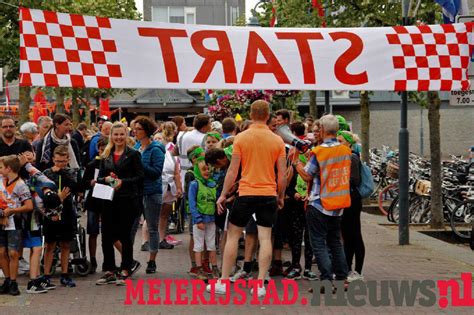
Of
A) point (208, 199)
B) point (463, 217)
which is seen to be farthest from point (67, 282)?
point (463, 217)

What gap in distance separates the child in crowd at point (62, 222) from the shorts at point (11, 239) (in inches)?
15.2

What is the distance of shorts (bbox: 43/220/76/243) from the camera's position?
9891 millimetres

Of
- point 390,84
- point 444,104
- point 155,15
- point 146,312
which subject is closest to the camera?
point 146,312

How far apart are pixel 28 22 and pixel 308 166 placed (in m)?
3.32

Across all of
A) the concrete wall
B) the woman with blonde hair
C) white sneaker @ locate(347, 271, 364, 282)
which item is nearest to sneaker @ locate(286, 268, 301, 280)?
white sneaker @ locate(347, 271, 364, 282)

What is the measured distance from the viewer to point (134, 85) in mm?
9672

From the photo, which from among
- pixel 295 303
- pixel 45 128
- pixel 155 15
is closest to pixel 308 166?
pixel 295 303

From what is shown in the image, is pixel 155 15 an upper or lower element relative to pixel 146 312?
upper

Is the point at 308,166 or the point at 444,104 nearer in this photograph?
the point at 308,166

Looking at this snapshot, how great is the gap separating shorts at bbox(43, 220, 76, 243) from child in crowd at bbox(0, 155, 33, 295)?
0.32 meters

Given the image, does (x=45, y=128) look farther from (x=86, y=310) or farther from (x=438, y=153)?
(x=438, y=153)

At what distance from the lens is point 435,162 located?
15.8m

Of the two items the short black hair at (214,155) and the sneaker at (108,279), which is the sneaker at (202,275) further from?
the short black hair at (214,155)

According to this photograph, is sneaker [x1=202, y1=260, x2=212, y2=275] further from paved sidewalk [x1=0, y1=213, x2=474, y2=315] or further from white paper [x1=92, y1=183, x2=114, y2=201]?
white paper [x1=92, y1=183, x2=114, y2=201]
